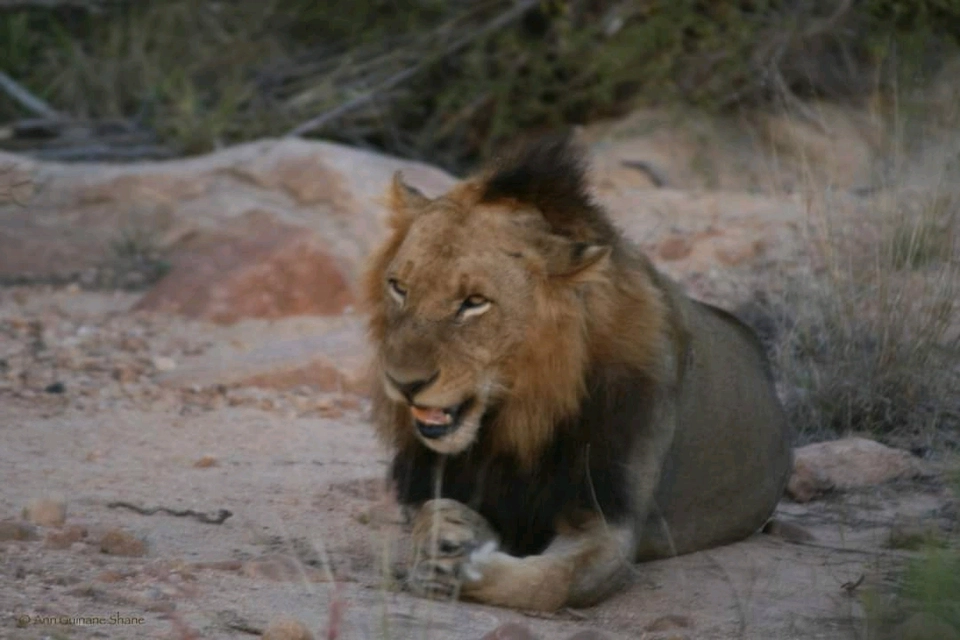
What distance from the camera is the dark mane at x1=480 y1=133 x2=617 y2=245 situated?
4.17 m

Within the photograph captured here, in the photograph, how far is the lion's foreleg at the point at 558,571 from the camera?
12.7 feet

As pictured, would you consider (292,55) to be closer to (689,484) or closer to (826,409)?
(826,409)

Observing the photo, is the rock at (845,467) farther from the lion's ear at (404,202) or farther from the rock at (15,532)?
the rock at (15,532)

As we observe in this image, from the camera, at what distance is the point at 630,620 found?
157 inches

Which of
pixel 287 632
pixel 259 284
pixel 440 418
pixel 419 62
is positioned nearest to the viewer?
pixel 287 632

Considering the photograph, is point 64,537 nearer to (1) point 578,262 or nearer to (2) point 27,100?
(1) point 578,262

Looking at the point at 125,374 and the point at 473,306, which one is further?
the point at 125,374

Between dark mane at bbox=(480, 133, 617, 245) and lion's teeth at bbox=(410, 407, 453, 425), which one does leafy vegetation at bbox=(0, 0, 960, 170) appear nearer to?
dark mane at bbox=(480, 133, 617, 245)

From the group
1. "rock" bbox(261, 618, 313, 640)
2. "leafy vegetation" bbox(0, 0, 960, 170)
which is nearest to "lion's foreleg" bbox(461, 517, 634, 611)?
"rock" bbox(261, 618, 313, 640)

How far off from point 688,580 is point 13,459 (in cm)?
229

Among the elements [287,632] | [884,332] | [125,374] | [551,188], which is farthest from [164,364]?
[287,632]

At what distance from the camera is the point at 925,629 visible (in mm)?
Result: 3246

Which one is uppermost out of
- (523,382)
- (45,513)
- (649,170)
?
(523,382)

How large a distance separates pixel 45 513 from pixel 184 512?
0.55m
